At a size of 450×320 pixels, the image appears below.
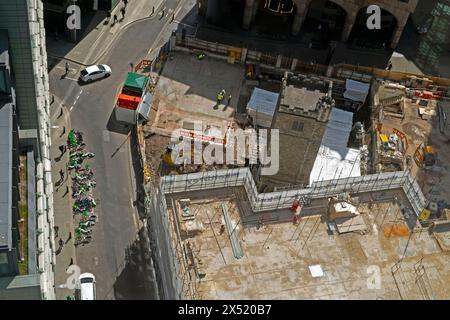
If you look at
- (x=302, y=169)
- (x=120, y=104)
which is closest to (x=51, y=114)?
(x=120, y=104)

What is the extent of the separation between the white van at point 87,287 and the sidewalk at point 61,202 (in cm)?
155

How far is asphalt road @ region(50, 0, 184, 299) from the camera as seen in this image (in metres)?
79.3

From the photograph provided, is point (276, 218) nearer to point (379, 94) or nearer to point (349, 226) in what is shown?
point (349, 226)

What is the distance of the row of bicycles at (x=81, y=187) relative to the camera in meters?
82.5

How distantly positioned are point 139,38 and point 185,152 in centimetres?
2938

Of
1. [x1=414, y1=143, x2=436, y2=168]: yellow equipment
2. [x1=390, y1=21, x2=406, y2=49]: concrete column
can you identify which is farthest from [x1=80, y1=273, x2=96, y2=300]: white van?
[x1=390, y1=21, x2=406, y2=49]: concrete column

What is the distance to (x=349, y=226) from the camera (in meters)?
68.1

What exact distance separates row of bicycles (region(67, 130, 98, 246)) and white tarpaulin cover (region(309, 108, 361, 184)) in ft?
99.7

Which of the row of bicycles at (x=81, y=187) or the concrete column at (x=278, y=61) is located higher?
the concrete column at (x=278, y=61)

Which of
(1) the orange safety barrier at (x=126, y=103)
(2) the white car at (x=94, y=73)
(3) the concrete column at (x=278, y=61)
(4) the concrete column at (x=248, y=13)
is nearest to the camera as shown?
(1) the orange safety barrier at (x=126, y=103)

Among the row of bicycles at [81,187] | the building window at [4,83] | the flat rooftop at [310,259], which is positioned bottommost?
the row of bicycles at [81,187]

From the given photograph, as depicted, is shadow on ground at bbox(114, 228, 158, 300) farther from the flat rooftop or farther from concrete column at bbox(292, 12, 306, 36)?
concrete column at bbox(292, 12, 306, 36)

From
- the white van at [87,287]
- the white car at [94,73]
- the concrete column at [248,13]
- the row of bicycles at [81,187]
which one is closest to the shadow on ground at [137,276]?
the white van at [87,287]

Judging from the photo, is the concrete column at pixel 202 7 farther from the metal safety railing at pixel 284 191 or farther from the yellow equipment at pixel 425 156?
the metal safety railing at pixel 284 191
